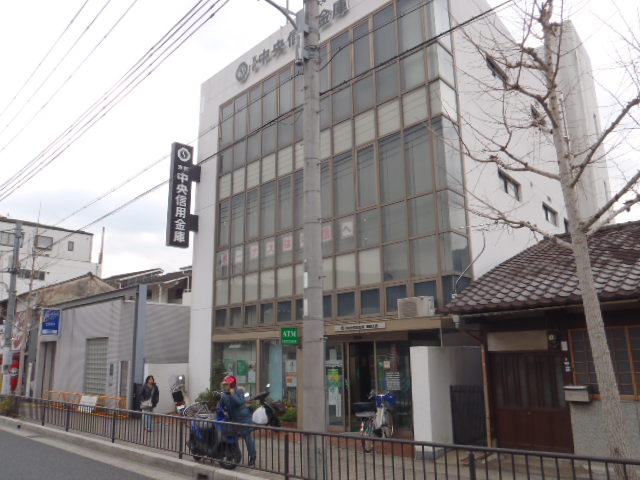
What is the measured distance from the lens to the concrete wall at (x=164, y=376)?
19.4m

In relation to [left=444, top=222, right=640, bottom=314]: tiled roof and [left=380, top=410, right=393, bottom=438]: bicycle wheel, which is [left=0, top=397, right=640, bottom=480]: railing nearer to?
[left=380, top=410, right=393, bottom=438]: bicycle wheel

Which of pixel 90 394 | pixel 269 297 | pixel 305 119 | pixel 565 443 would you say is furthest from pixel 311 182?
pixel 90 394

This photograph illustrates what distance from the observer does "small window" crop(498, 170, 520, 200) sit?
1565 cm

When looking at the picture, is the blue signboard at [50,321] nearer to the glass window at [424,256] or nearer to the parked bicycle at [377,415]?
the parked bicycle at [377,415]

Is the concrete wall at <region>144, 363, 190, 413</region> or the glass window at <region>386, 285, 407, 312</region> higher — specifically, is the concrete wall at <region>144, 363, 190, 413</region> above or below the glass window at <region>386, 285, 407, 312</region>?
below

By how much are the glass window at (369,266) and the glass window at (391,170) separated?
1.53 metres

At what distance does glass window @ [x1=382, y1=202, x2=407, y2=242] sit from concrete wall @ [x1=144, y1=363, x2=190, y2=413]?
10.2 m

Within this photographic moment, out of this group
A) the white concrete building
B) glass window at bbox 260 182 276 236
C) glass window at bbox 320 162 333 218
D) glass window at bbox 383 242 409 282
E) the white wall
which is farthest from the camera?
the white concrete building

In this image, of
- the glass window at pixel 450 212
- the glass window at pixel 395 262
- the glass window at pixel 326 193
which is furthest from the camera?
the glass window at pixel 326 193

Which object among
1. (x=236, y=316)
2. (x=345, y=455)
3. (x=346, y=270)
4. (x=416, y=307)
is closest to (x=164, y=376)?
(x=236, y=316)

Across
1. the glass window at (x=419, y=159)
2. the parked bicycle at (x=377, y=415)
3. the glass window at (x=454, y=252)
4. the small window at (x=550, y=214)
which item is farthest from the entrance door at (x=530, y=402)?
the small window at (x=550, y=214)

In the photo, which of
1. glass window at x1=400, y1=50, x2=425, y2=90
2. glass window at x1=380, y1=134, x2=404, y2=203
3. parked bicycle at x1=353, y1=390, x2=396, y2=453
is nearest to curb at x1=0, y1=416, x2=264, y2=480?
parked bicycle at x1=353, y1=390, x2=396, y2=453

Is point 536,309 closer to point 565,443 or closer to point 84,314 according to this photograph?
point 565,443

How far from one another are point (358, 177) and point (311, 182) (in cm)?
724
